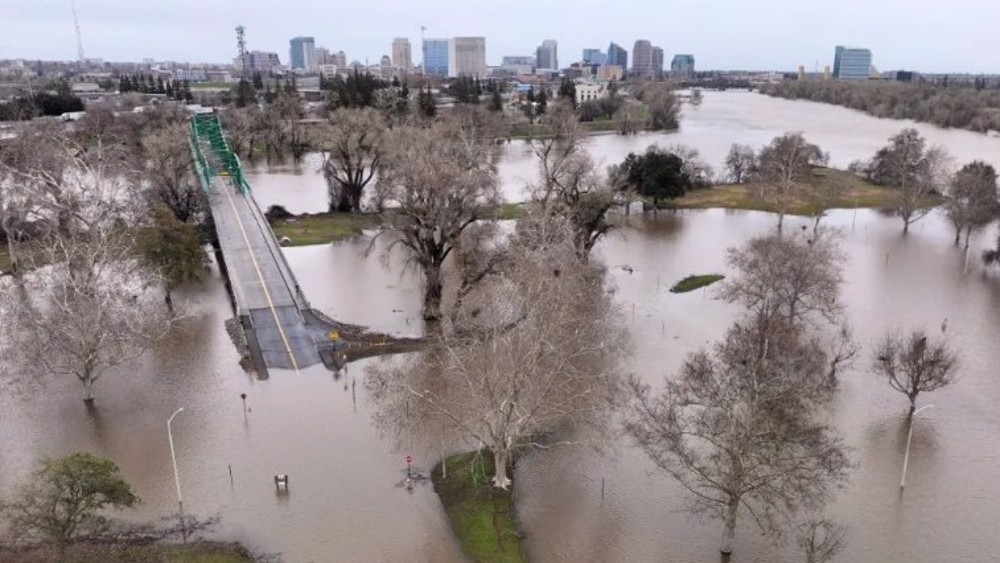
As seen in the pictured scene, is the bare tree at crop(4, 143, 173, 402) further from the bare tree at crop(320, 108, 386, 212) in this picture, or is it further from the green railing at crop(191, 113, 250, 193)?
the green railing at crop(191, 113, 250, 193)

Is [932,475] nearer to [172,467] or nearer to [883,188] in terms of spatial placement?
[172,467]

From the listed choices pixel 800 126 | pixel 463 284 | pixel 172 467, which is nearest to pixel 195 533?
pixel 172 467

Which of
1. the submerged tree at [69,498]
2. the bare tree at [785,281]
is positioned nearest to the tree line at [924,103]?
the bare tree at [785,281]

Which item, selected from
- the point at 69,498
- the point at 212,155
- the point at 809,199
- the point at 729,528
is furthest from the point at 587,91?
the point at 69,498

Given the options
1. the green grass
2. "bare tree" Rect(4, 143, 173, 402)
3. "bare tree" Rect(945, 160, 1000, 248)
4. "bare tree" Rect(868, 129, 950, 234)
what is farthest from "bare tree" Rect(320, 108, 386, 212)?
"bare tree" Rect(945, 160, 1000, 248)

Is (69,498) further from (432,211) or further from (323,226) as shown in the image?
(323,226)

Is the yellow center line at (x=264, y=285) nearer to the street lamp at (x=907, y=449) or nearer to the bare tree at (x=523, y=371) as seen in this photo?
the bare tree at (x=523, y=371)

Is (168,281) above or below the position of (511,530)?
above
